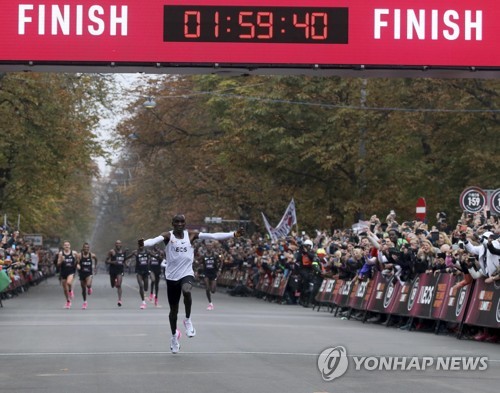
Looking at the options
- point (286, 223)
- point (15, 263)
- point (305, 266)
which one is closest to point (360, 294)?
point (305, 266)

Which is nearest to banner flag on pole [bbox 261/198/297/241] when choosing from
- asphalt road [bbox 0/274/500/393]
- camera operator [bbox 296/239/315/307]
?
camera operator [bbox 296/239/315/307]

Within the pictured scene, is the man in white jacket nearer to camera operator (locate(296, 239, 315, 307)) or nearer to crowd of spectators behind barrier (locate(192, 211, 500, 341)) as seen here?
crowd of spectators behind barrier (locate(192, 211, 500, 341))

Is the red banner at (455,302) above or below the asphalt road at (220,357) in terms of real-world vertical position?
above

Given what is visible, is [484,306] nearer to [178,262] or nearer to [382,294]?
[178,262]

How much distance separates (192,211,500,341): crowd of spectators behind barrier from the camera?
2225cm

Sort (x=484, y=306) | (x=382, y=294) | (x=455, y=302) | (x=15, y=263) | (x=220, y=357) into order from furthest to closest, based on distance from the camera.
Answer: (x=15, y=263), (x=382, y=294), (x=455, y=302), (x=484, y=306), (x=220, y=357)

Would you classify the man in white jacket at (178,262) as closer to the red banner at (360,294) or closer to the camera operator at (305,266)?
the red banner at (360,294)

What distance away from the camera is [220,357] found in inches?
643

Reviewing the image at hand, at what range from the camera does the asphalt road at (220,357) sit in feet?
41.9

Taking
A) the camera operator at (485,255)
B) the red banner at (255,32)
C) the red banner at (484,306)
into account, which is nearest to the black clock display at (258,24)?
the red banner at (255,32)

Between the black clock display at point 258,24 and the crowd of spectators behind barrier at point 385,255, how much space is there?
5.04 m

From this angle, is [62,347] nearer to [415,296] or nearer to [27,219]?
[415,296]

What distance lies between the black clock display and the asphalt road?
180 inches

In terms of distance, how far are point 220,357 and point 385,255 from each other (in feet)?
38.3
